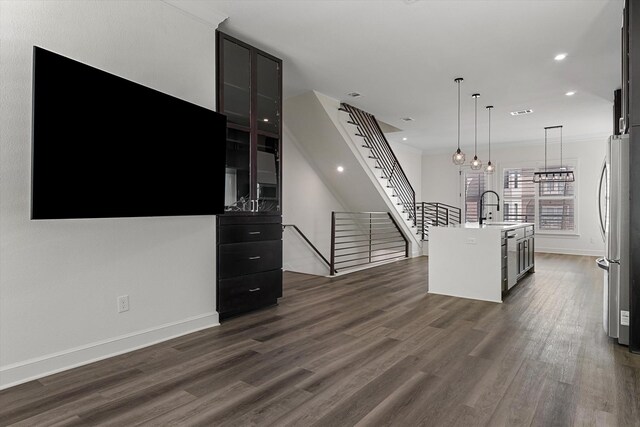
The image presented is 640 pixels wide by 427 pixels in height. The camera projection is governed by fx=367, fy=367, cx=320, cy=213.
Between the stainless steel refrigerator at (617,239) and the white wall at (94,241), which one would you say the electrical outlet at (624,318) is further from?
the white wall at (94,241)

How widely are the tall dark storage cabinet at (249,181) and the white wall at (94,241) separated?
0.17 meters

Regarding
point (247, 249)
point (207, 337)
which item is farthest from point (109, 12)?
point (207, 337)

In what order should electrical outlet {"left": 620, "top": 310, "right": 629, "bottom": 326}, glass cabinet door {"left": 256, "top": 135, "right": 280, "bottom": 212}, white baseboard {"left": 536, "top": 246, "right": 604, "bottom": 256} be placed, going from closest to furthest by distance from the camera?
electrical outlet {"left": 620, "top": 310, "right": 629, "bottom": 326} < glass cabinet door {"left": 256, "top": 135, "right": 280, "bottom": 212} < white baseboard {"left": 536, "top": 246, "right": 604, "bottom": 256}

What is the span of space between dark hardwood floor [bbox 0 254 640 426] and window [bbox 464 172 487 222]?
676cm

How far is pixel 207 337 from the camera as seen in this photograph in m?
3.15

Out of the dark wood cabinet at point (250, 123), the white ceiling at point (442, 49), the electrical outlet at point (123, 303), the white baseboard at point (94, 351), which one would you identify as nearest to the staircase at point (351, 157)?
the white ceiling at point (442, 49)

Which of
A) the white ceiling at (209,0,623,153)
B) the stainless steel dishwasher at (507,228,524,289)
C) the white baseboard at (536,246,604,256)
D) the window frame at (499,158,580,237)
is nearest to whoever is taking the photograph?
the white ceiling at (209,0,623,153)

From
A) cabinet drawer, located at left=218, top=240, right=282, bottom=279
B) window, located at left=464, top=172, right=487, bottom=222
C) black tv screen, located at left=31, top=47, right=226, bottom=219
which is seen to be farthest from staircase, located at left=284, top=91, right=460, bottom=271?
black tv screen, located at left=31, top=47, right=226, bottom=219

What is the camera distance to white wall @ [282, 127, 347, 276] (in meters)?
6.97

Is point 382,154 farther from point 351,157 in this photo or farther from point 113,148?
point 113,148

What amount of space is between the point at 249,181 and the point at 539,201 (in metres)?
8.66

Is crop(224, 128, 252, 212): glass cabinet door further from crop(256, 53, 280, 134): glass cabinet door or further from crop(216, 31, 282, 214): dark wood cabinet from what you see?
crop(256, 53, 280, 134): glass cabinet door

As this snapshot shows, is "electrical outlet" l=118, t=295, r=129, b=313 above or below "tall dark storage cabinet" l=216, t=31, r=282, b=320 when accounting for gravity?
below

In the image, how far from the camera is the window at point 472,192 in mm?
10422
